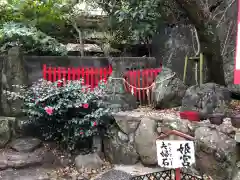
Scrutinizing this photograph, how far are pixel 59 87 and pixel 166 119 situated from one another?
8.13 ft

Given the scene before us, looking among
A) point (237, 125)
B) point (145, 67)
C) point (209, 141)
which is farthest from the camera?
point (145, 67)

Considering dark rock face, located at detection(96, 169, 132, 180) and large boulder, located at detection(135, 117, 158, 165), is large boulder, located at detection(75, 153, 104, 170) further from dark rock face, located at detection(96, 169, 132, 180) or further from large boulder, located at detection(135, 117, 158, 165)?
large boulder, located at detection(135, 117, 158, 165)

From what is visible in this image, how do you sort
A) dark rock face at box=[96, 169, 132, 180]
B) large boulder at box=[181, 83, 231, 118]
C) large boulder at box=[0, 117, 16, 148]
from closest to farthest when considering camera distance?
dark rock face at box=[96, 169, 132, 180], large boulder at box=[181, 83, 231, 118], large boulder at box=[0, 117, 16, 148]

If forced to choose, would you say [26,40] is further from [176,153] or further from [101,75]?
[176,153]

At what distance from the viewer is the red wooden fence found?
7.77 m

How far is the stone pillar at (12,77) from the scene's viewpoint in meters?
6.93

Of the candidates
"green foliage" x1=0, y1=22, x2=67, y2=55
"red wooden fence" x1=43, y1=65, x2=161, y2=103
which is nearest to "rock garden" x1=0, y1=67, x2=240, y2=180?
"red wooden fence" x1=43, y1=65, x2=161, y2=103

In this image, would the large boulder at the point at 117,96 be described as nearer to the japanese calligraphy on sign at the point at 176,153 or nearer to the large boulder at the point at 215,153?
the large boulder at the point at 215,153

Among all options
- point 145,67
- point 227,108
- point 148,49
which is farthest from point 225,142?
point 148,49

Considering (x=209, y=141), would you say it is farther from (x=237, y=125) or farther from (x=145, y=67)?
(x=145, y=67)

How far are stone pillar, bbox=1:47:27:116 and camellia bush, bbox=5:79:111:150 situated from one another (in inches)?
14.4

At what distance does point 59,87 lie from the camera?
638 centimetres

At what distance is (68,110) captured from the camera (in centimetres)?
638

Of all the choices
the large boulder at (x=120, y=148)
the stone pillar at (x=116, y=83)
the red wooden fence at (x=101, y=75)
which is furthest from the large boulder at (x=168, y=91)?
the large boulder at (x=120, y=148)
